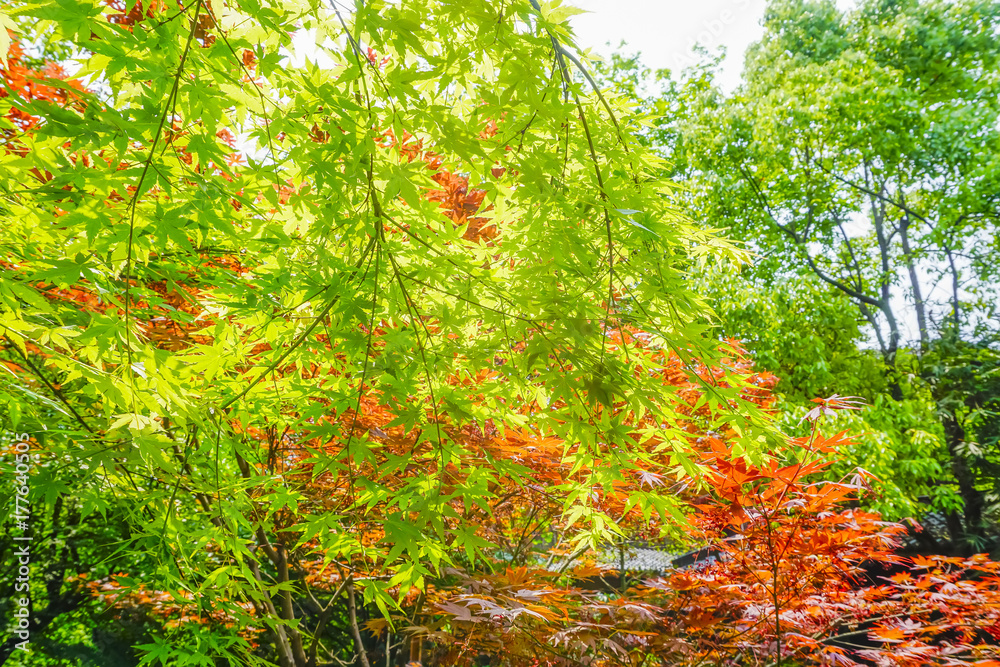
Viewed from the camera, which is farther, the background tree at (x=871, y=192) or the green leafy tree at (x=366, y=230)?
the background tree at (x=871, y=192)

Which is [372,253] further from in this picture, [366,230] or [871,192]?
[871,192]

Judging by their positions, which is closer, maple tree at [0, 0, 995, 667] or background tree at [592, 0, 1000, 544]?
maple tree at [0, 0, 995, 667]

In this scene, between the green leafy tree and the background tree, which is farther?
the background tree

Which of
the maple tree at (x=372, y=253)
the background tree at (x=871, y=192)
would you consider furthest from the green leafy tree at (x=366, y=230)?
the background tree at (x=871, y=192)

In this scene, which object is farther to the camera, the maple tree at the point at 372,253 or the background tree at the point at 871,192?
the background tree at the point at 871,192

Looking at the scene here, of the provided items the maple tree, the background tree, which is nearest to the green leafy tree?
the maple tree

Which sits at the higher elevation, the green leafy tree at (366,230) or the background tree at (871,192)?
the background tree at (871,192)

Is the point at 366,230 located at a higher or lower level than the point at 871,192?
lower

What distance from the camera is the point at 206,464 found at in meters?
1.80

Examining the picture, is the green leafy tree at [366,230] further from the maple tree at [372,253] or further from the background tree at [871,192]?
the background tree at [871,192]

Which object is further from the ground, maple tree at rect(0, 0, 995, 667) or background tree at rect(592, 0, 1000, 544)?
background tree at rect(592, 0, 1000, 544)

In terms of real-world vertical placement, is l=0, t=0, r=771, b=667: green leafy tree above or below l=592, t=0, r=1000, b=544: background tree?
below

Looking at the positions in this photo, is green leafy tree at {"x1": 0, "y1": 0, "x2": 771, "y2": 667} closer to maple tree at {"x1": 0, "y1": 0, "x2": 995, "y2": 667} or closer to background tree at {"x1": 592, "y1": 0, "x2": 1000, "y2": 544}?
maple tree at {"x1": 0, "y1": 0, "x2": 995, "y2": 667}

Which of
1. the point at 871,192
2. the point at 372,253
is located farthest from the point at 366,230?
the point at 871,192
